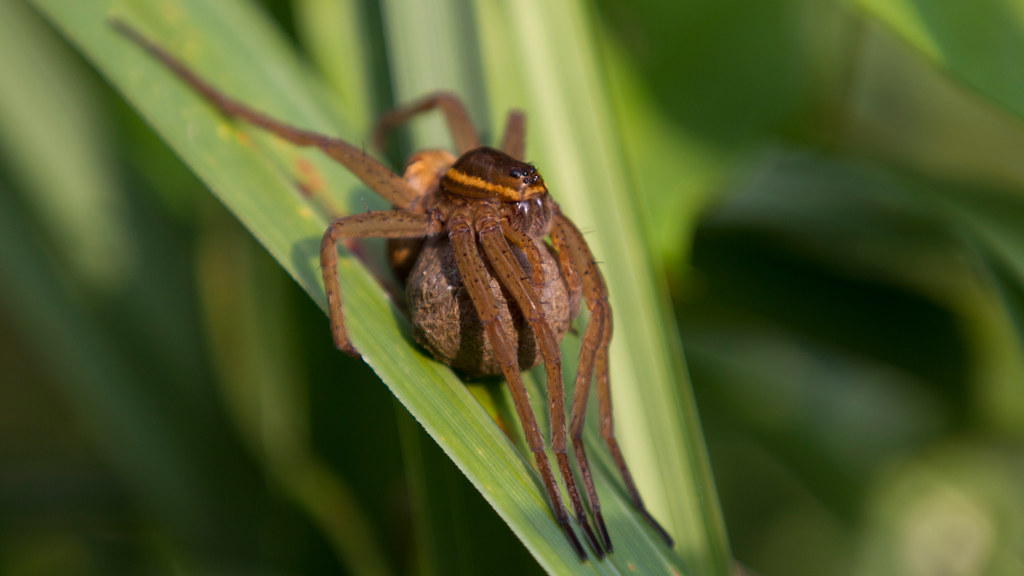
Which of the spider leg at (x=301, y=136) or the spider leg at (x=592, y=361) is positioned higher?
the spider leg at (x=301, y=136)

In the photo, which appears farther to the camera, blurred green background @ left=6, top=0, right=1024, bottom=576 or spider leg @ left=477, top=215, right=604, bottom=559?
blurred green background @ left=6, top=0, right=1024, bottom=576

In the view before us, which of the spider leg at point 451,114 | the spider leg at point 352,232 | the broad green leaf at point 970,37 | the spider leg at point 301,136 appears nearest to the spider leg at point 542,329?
the spider leg at point 352,232

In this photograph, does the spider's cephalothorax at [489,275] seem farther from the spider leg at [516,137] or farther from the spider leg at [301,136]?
the spider leg at [516,137]

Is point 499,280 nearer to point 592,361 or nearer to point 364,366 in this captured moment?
point 592,361

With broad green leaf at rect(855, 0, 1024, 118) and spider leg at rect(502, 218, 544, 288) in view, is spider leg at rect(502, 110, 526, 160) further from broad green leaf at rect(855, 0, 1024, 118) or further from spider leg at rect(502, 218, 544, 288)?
broad green leaf at rect(855, 0, 1024, 118)

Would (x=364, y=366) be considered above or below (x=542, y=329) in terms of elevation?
below

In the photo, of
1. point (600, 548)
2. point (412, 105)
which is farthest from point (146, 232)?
point (600, 548)

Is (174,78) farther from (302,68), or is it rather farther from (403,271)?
(403,271)

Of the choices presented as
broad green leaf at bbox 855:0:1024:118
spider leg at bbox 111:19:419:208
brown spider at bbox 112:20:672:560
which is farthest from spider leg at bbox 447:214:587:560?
broad green leaf at bbox 855:0:1024:118

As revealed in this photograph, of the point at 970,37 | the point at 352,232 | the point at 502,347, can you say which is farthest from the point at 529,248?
the point at 970,37
